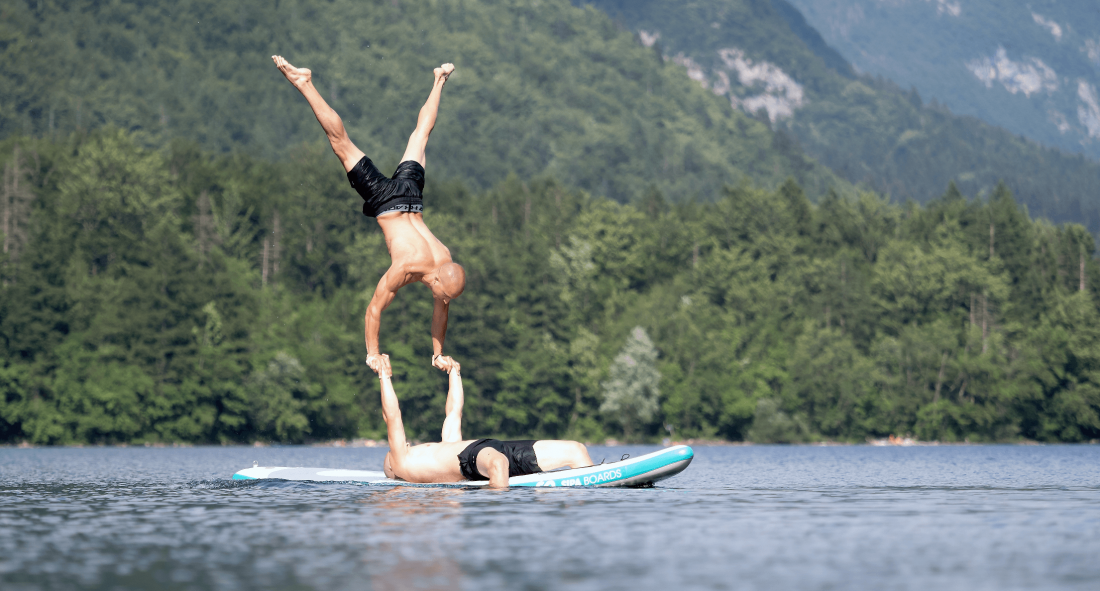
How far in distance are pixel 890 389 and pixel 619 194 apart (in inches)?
3522

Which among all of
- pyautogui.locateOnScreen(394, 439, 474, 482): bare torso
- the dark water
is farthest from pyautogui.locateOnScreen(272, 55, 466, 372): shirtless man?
the dark water

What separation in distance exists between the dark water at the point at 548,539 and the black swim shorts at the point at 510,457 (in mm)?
585

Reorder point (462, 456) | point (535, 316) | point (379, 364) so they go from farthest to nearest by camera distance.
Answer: point (535, 316) → point (462, 456) → point (379, 364)

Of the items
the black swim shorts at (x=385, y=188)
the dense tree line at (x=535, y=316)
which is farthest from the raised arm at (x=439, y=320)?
the dense tree line at (x=535, y=316)

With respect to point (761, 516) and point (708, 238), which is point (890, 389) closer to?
point (708, 238)

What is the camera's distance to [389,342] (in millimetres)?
88312

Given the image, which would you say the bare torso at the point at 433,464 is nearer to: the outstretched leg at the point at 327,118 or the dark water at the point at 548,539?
the dark water at the point at 548,539

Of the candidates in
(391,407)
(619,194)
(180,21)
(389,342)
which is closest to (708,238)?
(389,342)

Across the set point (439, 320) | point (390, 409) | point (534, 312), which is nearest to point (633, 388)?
point (534, 312)

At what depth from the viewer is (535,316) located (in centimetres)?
9294

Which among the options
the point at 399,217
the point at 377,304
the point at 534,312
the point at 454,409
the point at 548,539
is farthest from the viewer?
the point at 534,312

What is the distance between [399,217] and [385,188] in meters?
0.53

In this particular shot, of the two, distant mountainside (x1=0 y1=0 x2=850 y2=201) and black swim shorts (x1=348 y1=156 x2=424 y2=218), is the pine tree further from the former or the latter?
black swim shorts (x1=348 y1=156 x2=424 y2=218)

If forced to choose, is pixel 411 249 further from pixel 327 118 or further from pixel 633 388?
pixel 633 388
